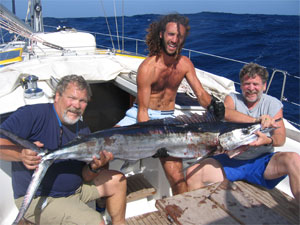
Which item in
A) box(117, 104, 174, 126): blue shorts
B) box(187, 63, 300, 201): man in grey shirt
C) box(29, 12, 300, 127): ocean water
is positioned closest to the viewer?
box(187, 63, 300, 201): man in grey shirt

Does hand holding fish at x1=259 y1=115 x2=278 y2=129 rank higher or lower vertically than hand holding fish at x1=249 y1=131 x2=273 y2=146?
higher

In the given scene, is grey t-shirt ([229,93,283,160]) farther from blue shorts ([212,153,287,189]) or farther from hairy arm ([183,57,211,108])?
hairy arm ([183,57,211,108])

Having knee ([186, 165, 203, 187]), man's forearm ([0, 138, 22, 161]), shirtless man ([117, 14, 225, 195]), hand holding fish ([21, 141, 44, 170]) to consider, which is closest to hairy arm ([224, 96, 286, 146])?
shirtless man ([117, 14, 225, 195])

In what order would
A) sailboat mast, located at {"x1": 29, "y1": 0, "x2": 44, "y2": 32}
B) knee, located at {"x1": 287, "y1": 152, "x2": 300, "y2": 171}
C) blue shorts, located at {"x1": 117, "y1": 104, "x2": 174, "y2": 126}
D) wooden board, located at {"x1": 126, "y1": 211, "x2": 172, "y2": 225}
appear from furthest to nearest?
1. sailboat mast, located at {"x1": 29, "y1": 0, "x2": 44, "y2": 32}
2. blue shorts, located at {"x1": 117, "y1": 104, "x2": 174, "y2": 126}
3. wooden board, located at {"x1": 126, "y1": 211, "x2": 172, "y2": 225}
4. knee, located at {"x1": 287, "y1": 152, "x2": 300, "y2": 171}

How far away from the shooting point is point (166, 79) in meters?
3.05

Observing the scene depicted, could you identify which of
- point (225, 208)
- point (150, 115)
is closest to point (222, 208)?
point (225, 208)

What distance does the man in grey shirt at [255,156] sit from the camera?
242cm

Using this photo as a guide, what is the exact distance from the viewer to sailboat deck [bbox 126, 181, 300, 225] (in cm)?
184

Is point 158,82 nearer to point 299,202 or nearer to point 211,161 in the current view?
point 211,161

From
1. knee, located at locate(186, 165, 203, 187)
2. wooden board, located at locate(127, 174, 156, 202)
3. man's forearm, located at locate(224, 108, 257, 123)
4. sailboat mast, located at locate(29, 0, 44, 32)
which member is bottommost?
wooden board, located at locate(127, 174, 156, 202)

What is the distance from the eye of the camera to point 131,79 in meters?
3.75

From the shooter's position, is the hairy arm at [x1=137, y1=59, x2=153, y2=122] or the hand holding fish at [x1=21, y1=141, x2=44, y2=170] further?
the hairy arm at [x1=137, y1=59, x2=153, y2=122]

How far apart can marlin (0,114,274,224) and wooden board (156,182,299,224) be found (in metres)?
0.37

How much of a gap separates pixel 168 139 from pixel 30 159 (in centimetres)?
105
